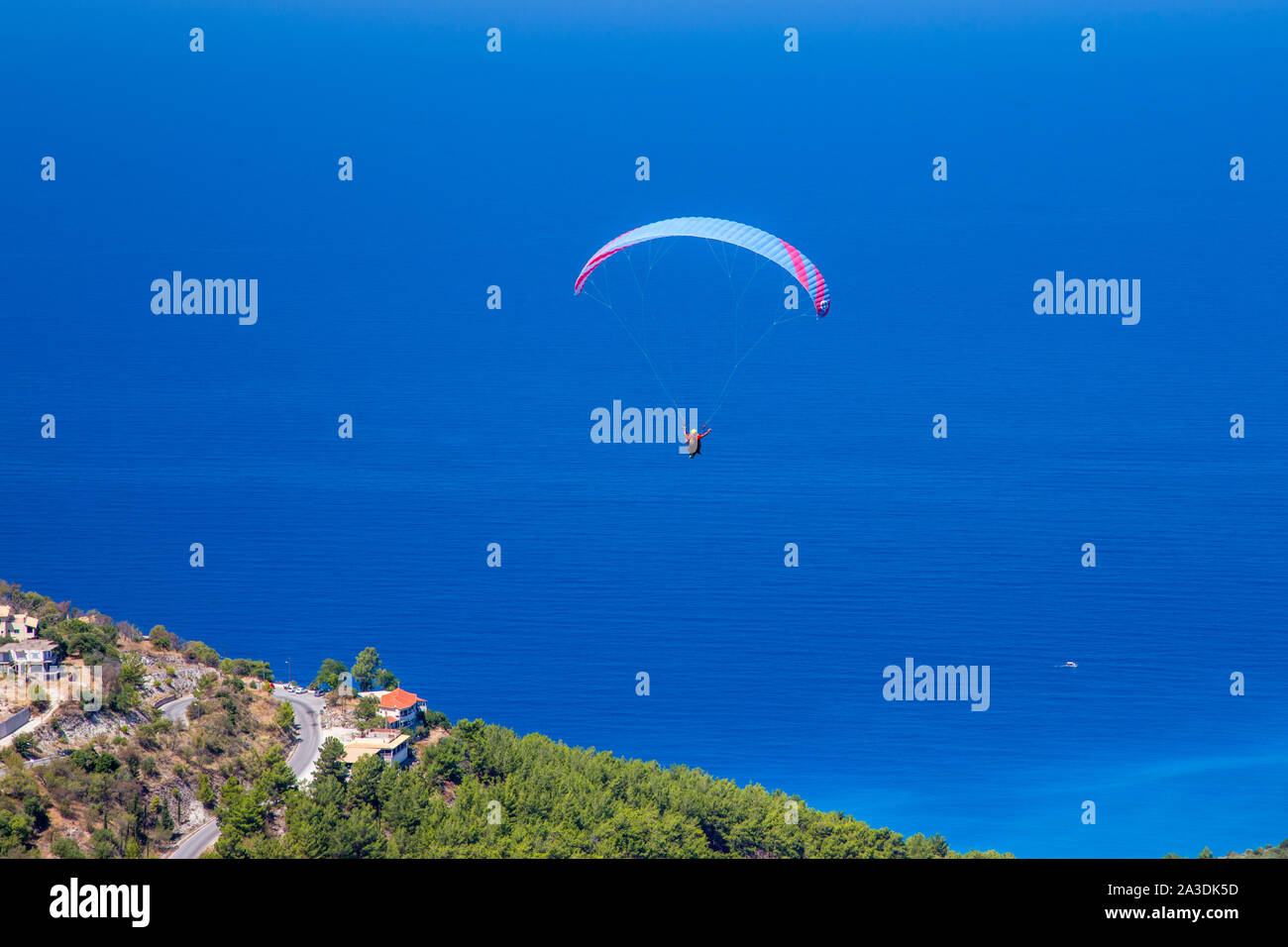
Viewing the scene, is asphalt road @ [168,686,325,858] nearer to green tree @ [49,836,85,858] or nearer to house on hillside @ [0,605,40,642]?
green tree @ [49,836,85,858]

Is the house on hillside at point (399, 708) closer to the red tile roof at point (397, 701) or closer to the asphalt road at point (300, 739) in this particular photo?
the red tile roof at point (397, 701)

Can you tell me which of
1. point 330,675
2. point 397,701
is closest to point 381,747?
point 397,701

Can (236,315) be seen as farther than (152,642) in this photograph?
Yes

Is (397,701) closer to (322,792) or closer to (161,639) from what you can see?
(322,792)

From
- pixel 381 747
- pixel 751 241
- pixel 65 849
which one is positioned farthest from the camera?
pixel 381 747
